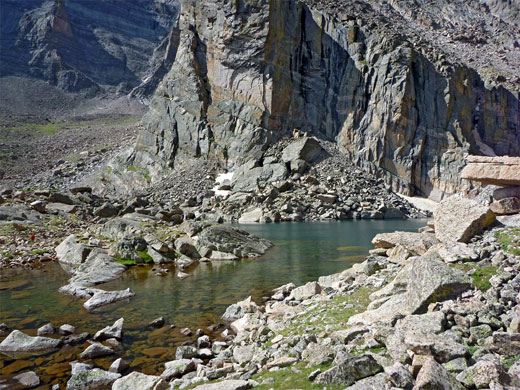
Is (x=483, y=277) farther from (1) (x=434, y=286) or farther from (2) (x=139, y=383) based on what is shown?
(2) (x=139, y=383)

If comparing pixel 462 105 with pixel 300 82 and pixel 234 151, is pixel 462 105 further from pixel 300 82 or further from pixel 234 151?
pixel 234 151

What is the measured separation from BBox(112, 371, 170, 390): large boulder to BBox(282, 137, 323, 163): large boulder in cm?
8442

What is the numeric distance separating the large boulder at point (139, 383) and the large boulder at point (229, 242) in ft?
70.1

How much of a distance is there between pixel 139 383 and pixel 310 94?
4279 inches

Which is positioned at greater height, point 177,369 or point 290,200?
point 290,200

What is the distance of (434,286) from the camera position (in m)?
9.63

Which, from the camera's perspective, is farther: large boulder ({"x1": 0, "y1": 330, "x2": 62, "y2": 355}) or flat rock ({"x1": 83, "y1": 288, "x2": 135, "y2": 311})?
flat rock ({"x1": 83, "y1": 288, "x2": 135, "y2": 311})

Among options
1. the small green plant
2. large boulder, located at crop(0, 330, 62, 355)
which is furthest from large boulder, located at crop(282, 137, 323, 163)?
large boulder, located at crop(0, 330, 62, 355)

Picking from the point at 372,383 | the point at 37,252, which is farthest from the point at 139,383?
the point at 37,252

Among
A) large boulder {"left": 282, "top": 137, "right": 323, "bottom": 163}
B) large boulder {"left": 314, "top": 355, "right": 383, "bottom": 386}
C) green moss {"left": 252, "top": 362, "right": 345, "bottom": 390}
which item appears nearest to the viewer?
large boulder {"left": 314, "top": 355, "right": 383, "bottom": 386}

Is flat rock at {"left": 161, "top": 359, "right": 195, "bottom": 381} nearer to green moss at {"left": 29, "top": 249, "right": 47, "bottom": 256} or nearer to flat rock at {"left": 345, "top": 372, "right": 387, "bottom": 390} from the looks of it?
flat rock at {"left": 345, "top": 372, "right": 387, "bottom": 390}

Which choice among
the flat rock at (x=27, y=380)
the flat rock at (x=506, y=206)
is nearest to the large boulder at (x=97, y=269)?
the flat rock at (x=27, y=380)

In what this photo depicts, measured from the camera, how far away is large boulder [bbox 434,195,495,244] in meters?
14.0

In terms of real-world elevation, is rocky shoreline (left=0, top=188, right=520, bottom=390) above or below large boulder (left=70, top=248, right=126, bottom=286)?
above
